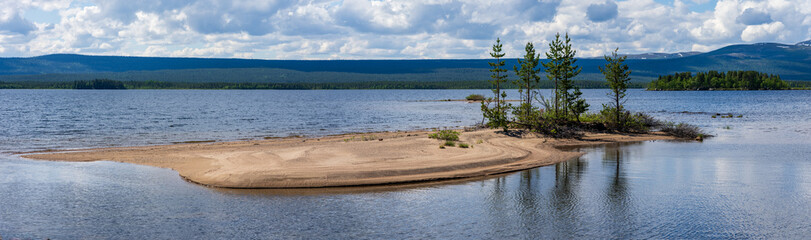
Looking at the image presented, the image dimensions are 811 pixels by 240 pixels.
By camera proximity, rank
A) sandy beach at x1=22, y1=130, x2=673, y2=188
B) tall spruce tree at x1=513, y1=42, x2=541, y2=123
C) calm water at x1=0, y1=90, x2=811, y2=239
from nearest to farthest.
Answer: calm water at x1=0, y1=90, x2=811, y2=239
sandy beach at x1=22, y1=130, x2=673, y2=188
tall spruce tree at x1=513, y1=42, x2=541, y2=123

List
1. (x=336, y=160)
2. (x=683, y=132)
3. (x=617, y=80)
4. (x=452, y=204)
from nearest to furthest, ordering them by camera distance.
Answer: (x=452, y=204), (x=336, y=160), (x=683, y=132), (x=617, y=80)

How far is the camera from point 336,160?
24078mm

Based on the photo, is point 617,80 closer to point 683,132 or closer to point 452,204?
point 683,132

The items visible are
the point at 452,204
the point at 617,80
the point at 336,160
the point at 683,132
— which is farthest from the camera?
the point at 617,80

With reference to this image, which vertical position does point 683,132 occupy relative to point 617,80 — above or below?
below

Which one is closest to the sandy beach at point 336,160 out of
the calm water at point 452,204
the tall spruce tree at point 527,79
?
the calm water at point 452,204

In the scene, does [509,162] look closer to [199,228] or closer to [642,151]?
[642,151]

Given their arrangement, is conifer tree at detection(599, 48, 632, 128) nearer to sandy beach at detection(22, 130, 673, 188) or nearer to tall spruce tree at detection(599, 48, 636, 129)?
tall spruce tree at detection(599, 48, 636, 129)

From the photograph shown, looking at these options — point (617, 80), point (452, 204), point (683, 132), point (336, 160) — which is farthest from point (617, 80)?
point (452, 204)

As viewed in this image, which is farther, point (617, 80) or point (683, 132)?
point (617, 80)

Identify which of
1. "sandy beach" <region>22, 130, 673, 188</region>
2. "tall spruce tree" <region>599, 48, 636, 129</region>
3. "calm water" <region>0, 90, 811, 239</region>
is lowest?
"calm water" <region>0, 90, 811, 239</region>

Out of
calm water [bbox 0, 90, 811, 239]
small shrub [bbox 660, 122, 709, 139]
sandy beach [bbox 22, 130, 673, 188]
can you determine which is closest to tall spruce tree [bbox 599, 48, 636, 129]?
small shrub [bbox 660, 122, 709, 139]

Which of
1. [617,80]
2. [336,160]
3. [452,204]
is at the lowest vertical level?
[452,204]

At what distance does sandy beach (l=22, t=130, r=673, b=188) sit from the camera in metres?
20.8
